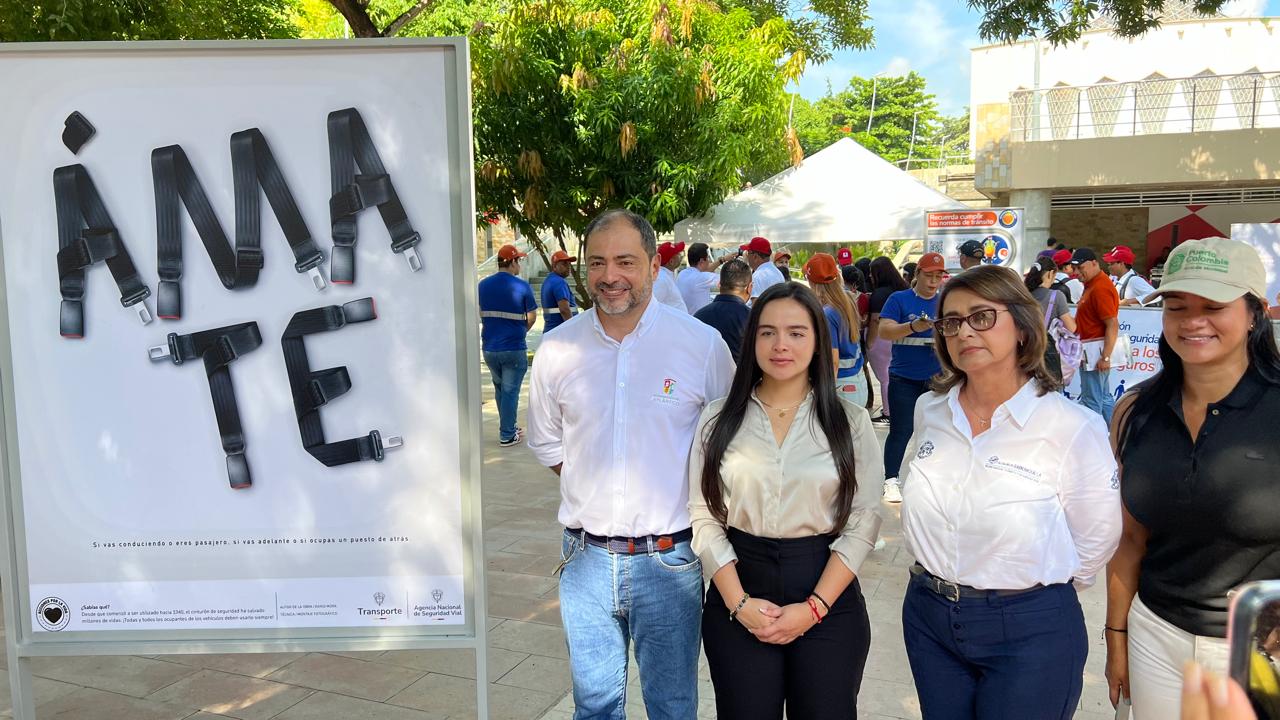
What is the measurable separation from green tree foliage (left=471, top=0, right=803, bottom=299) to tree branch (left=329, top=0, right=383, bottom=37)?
14.5ft

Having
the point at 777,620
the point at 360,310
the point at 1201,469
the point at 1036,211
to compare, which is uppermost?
the point at 1036,211

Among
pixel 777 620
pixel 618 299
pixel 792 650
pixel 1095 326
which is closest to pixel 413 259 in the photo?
pixel 618 299

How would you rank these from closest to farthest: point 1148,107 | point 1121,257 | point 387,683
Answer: point 387,683 < point 1121,257 < point 1148,107

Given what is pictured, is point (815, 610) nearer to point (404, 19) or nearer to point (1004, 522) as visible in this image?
point (1004, 522)

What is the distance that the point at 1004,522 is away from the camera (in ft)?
7.47

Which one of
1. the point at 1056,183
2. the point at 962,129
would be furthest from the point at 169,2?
the point at 962,129

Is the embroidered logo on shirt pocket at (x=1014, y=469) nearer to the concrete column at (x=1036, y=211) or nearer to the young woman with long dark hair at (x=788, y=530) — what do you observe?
the young woman with long dark hair at (x=788, y=530)

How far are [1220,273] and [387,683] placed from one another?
3529mm

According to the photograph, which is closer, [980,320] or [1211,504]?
[1211,504]

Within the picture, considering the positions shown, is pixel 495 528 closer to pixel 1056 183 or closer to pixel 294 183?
pixel 294 183

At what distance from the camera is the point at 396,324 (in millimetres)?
2635

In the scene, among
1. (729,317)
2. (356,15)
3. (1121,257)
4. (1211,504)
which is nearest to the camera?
(1211,504)

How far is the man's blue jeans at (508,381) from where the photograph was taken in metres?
9.09

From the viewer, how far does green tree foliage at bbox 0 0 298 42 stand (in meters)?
6.43
